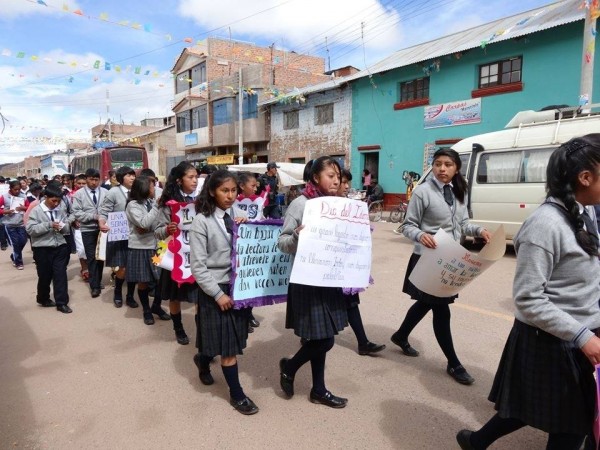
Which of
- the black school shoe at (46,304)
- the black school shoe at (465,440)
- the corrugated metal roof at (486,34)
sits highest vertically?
the corrugated metal roof at (486,34)

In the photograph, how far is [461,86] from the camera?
14.8 m

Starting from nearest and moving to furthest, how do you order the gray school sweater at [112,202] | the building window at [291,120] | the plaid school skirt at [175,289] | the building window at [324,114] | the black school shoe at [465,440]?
the black school shoe at [465,440] → the plaid school skirt at [175,289] → the gray school sweater at [112,202] → the building window at [324,114] → the building window at [291,120]

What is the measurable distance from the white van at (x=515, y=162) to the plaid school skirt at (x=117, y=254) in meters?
6.48

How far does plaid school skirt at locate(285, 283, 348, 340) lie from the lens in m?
2.68

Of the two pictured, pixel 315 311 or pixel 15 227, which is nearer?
pixel 315 311

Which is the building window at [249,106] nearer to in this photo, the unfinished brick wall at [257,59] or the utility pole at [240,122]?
the utility pole at [240,122]

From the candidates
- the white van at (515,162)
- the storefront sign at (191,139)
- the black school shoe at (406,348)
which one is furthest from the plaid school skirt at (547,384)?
the storefront sign at (191,139)

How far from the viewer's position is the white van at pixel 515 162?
7.36 meters

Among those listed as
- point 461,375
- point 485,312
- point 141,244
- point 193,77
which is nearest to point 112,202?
point 141,244

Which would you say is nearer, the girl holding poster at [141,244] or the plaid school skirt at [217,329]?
the plaid school skirt at [217,329]

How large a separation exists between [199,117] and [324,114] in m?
13.6

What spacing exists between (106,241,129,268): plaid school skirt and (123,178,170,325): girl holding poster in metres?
0.68

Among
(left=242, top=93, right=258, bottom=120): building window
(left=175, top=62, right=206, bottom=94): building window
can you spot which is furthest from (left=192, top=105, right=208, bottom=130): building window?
(left=242, top=93, right=258, bottom=120): building window

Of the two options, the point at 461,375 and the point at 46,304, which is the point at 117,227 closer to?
the point at 46,304
